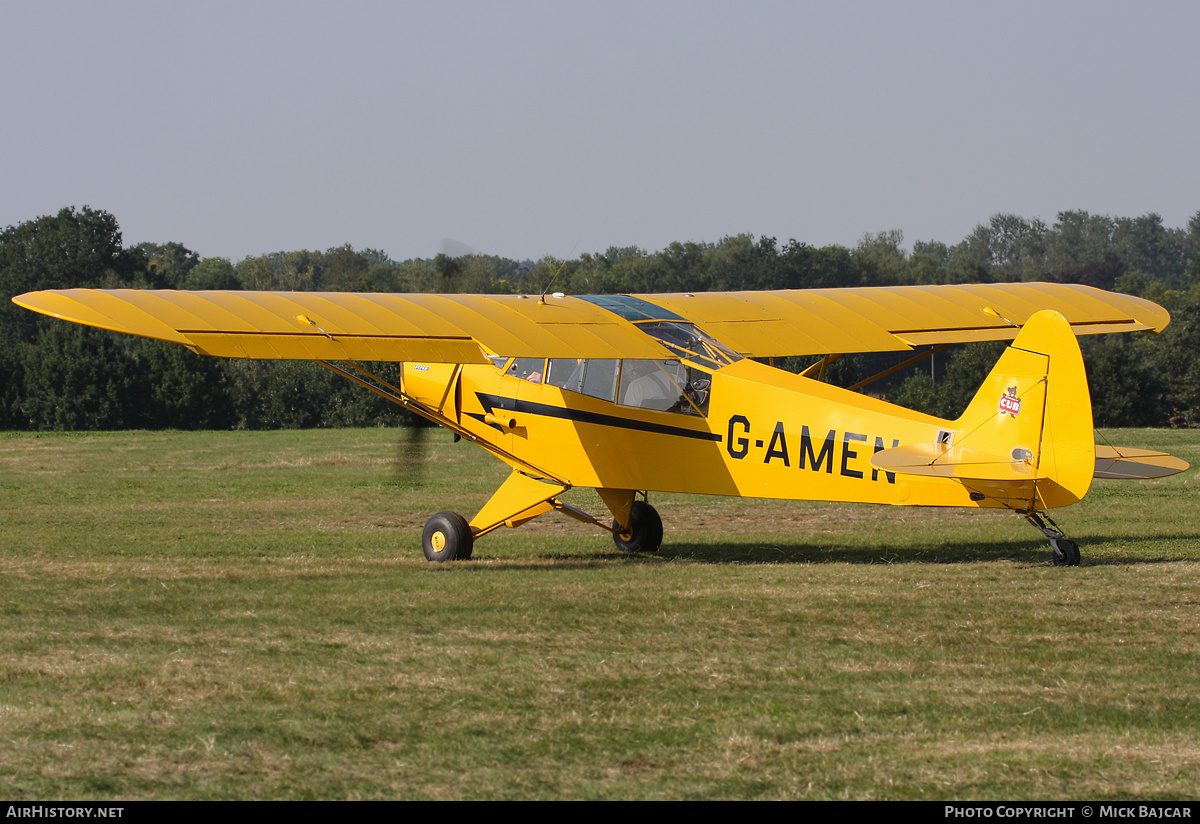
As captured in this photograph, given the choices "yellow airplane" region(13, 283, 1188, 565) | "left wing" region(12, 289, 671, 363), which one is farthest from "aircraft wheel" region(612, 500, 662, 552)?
"left wing" region(12, 289, 671, 363)

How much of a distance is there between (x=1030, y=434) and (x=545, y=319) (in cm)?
410

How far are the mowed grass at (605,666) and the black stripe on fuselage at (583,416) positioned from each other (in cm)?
107

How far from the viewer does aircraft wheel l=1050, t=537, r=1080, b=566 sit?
9.36m

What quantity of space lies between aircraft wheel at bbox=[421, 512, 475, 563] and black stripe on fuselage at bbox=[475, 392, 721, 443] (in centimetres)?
110

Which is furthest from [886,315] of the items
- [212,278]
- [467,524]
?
[212,278]

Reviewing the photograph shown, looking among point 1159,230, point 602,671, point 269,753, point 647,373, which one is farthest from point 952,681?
point 1159,230

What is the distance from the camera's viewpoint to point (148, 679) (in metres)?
6.07

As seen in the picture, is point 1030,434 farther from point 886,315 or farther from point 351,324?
point 351,324

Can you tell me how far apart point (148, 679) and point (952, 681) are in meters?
3.93

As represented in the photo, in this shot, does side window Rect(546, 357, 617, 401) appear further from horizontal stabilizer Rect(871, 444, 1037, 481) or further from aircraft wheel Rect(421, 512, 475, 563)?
horizontal stabilizer Rect(871, 444, 1037, 481)

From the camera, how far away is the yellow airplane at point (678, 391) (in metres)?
8.65

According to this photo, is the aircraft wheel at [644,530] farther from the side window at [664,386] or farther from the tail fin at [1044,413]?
the tail fin at [1044,413]

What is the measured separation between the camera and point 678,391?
1027 centimetres
